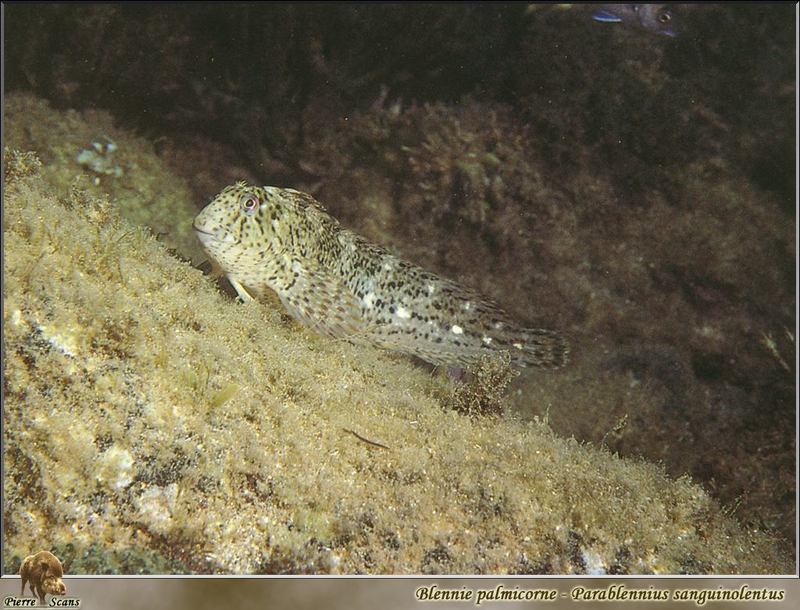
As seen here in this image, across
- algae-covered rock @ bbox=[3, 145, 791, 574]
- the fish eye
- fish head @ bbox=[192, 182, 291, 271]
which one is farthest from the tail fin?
the fish eye

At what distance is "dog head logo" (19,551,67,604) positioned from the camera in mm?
1823

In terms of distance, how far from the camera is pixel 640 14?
3701 millimetres

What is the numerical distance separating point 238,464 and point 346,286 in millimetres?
2182

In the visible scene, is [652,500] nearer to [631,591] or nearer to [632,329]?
[631,591]

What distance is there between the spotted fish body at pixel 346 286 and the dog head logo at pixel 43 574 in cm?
198

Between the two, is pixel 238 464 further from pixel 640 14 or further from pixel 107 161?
pixel 107 161

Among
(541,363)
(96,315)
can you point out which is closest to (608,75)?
(541,363)

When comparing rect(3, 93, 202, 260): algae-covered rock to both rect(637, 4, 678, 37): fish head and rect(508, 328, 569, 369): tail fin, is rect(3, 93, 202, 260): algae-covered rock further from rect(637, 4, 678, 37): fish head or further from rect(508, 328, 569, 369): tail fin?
rect(637, 4, 678, 37): fish head

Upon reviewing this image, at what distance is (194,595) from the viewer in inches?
73.8

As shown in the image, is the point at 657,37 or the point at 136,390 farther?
the point at 657,37

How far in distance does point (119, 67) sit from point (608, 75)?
17.8ft

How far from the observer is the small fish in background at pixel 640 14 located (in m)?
3.62

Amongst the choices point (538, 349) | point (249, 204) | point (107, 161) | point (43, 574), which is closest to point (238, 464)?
point (43, 574)

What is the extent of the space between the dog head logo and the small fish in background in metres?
A: 4.82
